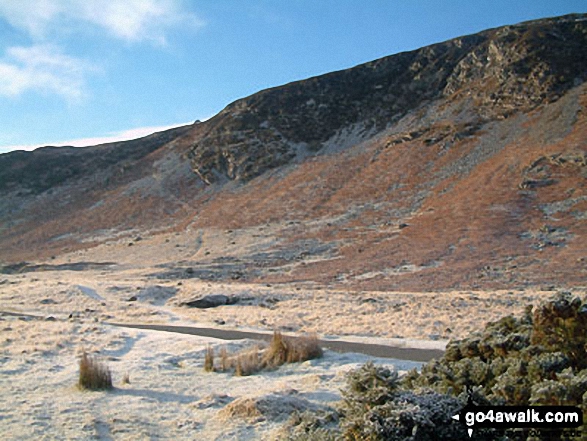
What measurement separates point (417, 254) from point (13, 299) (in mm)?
21978

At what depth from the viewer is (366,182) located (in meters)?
50.8

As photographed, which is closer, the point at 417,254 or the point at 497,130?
the point at 417,254

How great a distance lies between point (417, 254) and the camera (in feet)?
96.3

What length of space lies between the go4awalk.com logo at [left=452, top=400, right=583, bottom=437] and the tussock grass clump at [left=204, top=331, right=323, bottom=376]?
550 cm

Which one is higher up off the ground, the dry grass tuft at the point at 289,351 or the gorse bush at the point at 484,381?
the gorse bush at the point at 484,381

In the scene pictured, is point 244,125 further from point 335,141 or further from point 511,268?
point 511,268

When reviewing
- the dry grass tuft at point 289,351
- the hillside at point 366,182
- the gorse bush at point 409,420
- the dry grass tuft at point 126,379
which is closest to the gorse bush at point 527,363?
the gorse bush at point 409,420

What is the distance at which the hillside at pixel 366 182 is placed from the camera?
97.4 feet

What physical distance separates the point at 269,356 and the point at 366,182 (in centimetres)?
4229

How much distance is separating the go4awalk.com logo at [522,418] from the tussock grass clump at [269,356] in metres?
5.50

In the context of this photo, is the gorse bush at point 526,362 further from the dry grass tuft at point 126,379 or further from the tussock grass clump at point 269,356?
the dry grass tuft at point 126,379

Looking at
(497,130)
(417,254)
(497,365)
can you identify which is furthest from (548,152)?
(497,365)

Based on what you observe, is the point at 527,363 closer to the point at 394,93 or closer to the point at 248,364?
the point at 248,364

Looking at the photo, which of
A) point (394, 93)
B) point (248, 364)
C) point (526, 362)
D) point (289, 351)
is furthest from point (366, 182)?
point (526, 362)
